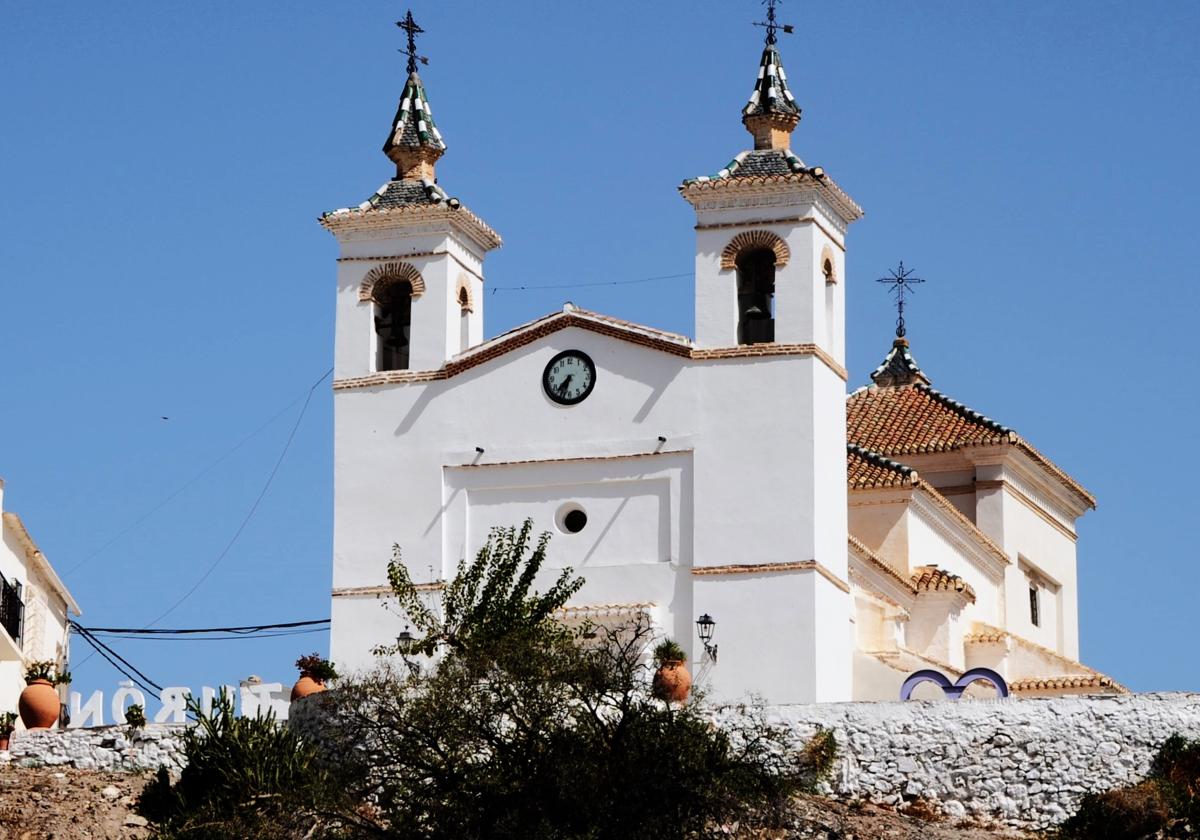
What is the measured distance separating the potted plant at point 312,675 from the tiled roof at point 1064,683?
599 inches

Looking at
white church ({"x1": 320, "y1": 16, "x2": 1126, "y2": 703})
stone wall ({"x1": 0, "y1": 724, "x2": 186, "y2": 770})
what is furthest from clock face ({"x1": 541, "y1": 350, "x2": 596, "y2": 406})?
stone wall ({"x1": 0, "y1": 724, "x2": 186, "y2": 770})

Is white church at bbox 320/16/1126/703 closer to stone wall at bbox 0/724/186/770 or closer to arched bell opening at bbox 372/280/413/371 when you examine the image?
arched bell opening at bbox 372/280/413/371

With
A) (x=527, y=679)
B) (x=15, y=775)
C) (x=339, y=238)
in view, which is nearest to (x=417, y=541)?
(x=339, y=238)

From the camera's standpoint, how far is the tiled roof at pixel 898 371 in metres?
65.8

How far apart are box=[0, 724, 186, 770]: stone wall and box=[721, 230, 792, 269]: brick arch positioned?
12.5m

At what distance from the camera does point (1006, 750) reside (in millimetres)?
42656

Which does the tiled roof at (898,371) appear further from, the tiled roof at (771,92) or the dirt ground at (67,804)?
the dirt ground at (67,804)

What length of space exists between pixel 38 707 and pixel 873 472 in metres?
16.3

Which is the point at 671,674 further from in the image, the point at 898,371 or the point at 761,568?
the point at 898,371

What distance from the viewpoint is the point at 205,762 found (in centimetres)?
4181

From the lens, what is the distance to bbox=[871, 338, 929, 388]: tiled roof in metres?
65.8

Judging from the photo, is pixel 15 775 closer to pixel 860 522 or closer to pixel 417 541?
pixel 417 541

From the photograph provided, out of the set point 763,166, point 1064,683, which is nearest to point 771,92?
point 763,166

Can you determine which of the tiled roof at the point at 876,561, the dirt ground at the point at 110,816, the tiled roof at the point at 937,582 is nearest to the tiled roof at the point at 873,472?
the tiled roof at the point at 876,561
